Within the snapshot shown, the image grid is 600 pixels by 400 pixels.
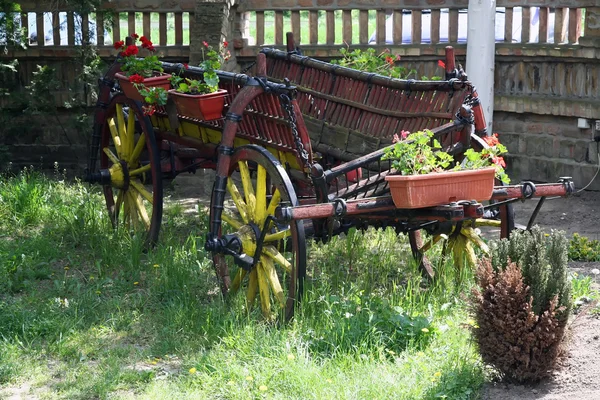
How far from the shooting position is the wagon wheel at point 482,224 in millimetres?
6156

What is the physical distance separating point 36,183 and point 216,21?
8.03 ft

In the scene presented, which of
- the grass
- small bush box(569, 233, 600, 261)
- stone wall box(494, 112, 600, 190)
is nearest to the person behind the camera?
the grass

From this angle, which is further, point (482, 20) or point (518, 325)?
point (482, 20)

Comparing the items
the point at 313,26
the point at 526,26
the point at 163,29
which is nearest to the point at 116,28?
the point at 163,29

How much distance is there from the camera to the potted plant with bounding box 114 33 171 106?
6.86 metres

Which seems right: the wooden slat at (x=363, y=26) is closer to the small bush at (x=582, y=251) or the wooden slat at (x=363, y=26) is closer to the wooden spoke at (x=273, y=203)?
the small bush at (x=582, y=251)

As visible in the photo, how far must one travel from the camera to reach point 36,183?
29.9 feet

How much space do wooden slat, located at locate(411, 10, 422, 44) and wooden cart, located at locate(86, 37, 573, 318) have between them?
3.16 meters

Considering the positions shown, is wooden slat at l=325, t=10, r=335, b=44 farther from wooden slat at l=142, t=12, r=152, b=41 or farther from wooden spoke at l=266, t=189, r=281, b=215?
wooden spoke at l=266, t=189, r=281, b=215

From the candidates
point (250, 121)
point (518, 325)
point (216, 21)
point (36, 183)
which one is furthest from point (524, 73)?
point (518, 325)

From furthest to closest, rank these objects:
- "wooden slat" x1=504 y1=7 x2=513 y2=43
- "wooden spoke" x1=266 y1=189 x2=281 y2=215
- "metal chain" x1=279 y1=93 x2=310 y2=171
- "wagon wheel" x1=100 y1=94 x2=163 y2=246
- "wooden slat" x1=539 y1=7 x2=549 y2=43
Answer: "wooden slat" x1=504 y1=7 x2=513 y2=43 → "wooden slat" x1=539 y1=7 x2=549 y2=43 → "wagon wheel" x1=100 y1=94 x2=163 y2=246 → "wooden spoke" x1=266 y1=189 x2=281 y2=215 → "metal chain" x1=279 y1=93 x2=310 y2=171

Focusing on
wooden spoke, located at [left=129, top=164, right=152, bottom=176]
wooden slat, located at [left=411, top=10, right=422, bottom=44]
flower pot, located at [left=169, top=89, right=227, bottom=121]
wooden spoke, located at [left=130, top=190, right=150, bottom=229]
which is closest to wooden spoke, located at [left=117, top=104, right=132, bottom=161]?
wooden spoke, located at [left=129, top=164, right=152, bottom=176]

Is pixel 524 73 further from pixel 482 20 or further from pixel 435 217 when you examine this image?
pixel 435 217

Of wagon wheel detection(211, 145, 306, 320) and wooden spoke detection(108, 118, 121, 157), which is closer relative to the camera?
wagon wheel detection(211, 145, 306, 320)
